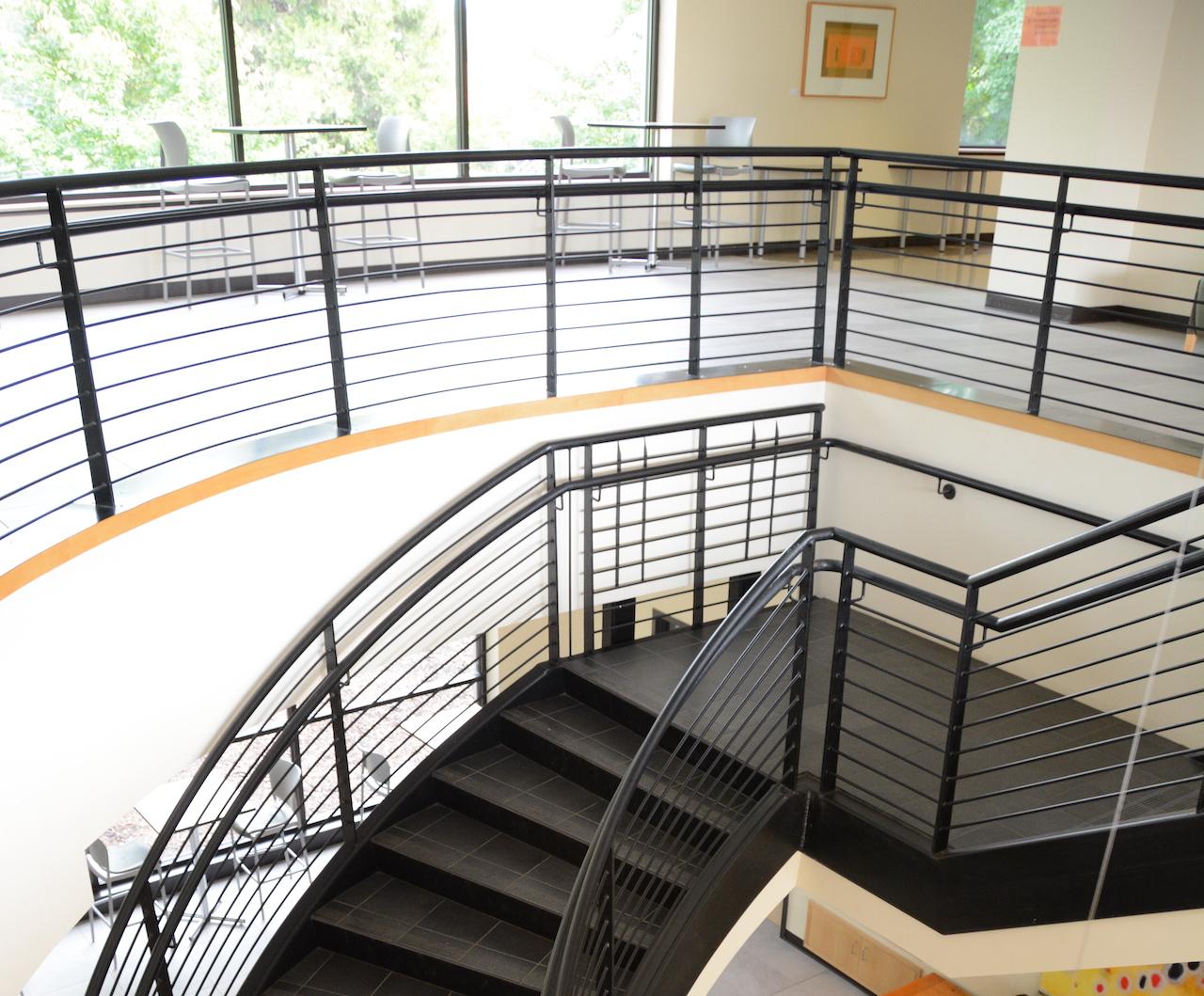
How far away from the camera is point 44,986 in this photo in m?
6.84

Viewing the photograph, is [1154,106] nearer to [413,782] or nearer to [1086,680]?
[1086,680]

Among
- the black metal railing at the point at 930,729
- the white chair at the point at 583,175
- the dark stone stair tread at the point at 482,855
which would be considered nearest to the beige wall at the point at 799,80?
the white chair at the point at 583,175

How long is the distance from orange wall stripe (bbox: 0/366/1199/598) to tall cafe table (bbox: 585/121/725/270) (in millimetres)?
1157

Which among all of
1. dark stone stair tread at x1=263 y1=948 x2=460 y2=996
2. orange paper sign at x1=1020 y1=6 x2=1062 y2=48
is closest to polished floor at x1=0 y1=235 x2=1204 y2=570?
orange paper sign at x1=1020 y1=6 x2=1062 y2=48

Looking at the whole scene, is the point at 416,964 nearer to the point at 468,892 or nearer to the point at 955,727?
the point at 468,892

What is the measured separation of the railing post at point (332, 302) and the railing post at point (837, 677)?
185 centimetres

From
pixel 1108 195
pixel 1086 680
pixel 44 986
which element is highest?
pixel 1108 195

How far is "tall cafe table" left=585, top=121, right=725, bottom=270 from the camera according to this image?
635cm

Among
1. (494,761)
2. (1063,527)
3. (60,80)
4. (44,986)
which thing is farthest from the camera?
(44,986)

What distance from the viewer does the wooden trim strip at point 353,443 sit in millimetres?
3059

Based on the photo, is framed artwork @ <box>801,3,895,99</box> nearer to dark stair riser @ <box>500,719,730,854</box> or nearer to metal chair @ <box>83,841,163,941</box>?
dark stair riser @ <box>500,719,730,854</box>

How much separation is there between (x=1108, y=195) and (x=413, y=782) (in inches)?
186

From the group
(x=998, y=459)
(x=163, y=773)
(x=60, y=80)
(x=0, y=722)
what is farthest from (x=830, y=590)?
(x=60, y=80)

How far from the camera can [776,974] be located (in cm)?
791
